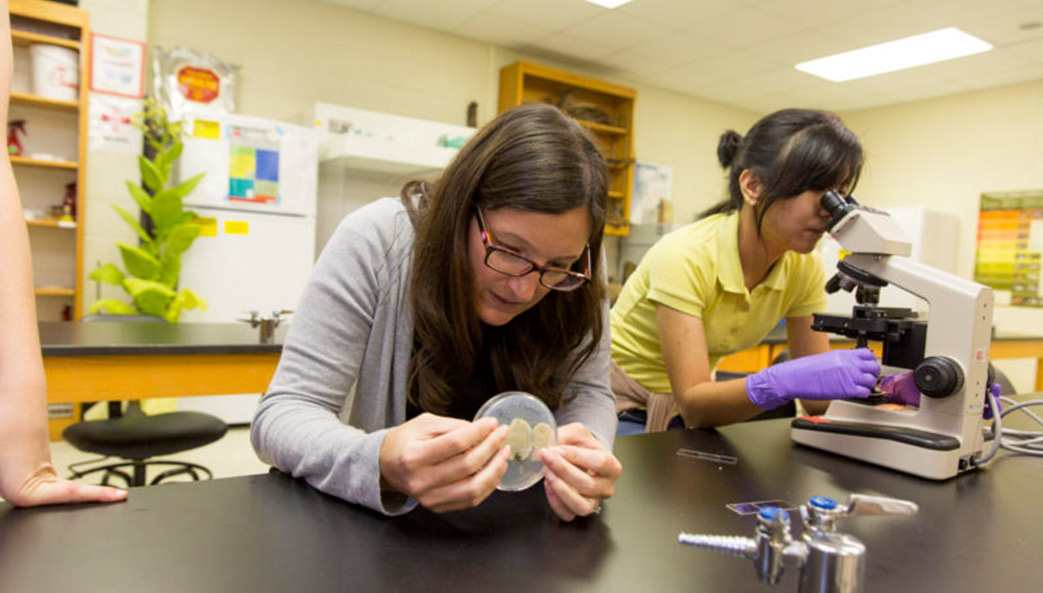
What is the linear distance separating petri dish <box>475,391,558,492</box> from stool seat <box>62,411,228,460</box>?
158cm

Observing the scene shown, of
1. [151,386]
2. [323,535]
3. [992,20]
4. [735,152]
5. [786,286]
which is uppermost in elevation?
[992,20]

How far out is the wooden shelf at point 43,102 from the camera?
3396mm

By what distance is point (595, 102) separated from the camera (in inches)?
223

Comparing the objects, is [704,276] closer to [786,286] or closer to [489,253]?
[786,286]

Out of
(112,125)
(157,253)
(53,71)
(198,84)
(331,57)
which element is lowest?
(157,253)

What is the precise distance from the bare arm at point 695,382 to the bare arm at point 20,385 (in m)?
1.00

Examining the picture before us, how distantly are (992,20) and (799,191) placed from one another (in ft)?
12.6

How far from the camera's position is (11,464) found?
0.68 m

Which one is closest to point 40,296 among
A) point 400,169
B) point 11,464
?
point 400,169

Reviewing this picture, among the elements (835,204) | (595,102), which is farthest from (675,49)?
(835,204)

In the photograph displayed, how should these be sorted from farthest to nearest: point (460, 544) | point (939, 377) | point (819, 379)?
point (819, 379) → point (939, 377) → point (460, 544)

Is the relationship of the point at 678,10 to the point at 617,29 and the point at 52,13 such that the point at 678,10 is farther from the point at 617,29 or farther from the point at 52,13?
the point at 52,13

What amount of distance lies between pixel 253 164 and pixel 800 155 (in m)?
3.15

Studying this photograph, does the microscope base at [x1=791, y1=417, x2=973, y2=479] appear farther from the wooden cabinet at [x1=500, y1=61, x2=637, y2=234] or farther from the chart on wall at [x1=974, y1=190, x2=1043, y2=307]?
the chart on wall at [x1=974, y1=190, x2=1043, y2=307]
